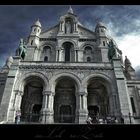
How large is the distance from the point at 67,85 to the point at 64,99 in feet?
5.69

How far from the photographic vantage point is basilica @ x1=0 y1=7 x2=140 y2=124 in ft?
58.0

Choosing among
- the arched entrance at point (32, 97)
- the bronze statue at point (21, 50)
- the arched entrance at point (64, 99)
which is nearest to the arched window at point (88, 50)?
the arched entrance at point (64, 99)

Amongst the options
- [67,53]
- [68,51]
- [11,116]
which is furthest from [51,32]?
[11,116]

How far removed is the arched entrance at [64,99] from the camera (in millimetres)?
20503

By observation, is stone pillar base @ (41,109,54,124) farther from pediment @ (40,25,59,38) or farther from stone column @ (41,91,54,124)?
pediment @ (40,25,59,38)

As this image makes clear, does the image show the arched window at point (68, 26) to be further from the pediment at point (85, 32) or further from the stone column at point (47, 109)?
the stone column at point (47, 109)

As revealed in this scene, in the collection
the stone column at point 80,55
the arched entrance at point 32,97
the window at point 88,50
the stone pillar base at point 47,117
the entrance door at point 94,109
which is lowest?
the stone pillar base at point 47,117

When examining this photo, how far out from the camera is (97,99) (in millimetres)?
21594

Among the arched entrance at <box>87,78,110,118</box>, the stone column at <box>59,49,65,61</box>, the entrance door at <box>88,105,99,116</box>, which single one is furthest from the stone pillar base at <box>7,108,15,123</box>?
the stone column at <box>59,49,65,61</box>

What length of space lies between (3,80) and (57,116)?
9.52m

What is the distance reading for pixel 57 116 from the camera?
19.9 meters

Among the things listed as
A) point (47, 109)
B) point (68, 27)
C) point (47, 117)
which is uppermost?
point (68, 27)

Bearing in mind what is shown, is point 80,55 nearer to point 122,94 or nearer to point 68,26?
point 68,26
